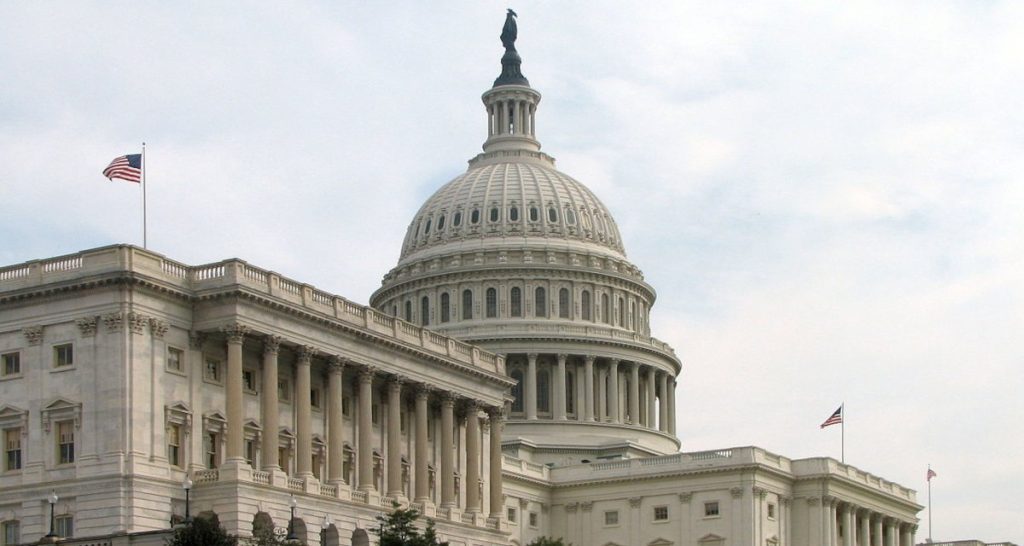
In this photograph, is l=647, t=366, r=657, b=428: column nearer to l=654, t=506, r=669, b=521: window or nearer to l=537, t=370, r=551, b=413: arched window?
l=537, t=370, r=551, b=413: arched window

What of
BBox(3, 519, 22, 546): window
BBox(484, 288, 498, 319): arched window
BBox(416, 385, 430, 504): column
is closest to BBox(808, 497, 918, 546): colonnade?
BBox(484, 288, 498, 319): arched window

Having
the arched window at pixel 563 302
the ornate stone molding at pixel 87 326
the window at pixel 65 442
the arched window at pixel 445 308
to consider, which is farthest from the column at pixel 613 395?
the ornate stone molding at pixel 87 326

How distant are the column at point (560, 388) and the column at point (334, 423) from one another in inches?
2793

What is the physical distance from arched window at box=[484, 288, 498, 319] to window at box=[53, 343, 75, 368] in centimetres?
8764

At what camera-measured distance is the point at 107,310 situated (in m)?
92.8

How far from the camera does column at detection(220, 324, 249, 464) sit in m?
96.7

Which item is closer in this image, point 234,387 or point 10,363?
point 10,363

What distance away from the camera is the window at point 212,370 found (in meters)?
97.6

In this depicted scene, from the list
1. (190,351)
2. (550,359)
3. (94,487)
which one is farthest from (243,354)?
(550,359)

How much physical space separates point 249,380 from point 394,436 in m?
12.5

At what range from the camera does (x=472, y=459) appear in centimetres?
11875

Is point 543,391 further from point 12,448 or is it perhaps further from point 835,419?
point 12,448

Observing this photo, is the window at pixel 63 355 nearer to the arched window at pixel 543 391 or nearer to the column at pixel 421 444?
Result: the column at pixel 421 444

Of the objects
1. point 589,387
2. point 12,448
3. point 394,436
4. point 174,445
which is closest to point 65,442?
point 12,448
